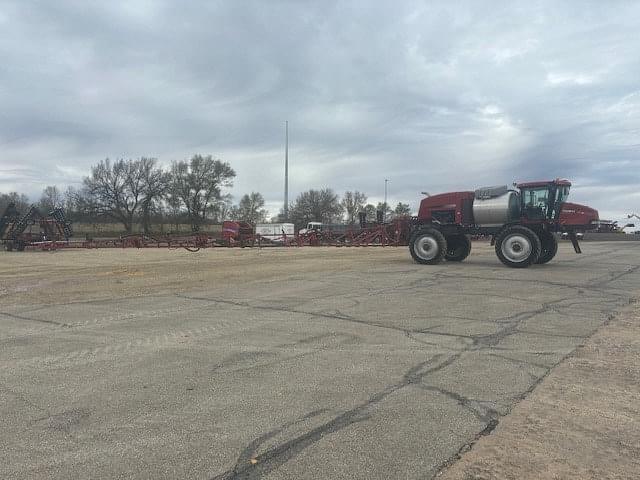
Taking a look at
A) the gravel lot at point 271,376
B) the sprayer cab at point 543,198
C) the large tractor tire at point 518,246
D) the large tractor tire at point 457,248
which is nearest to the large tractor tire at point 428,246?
the large tractor tire at point 457,248

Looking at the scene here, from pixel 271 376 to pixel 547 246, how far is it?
16386 mm

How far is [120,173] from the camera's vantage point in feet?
293

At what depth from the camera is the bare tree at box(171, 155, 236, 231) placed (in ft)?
302

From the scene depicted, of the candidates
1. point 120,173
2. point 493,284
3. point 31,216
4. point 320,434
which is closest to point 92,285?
point 493,284

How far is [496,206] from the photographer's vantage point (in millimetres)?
18453

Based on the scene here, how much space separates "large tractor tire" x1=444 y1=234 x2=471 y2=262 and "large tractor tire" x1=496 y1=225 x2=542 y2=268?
278 cm

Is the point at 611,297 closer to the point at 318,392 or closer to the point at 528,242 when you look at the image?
the point at 528,242

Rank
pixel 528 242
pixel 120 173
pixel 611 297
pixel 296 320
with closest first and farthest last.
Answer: pixel 296 320 → pixel 611 297 → pixel 528 242 → pixel 120 173

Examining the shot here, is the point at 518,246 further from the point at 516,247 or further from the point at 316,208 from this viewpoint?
the point at 316,208

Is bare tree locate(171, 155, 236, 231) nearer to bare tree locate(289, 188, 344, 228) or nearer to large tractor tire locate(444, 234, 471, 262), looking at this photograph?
bare tree locate(289, 188, 344, 228)

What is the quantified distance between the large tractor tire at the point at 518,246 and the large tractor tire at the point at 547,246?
1.40m

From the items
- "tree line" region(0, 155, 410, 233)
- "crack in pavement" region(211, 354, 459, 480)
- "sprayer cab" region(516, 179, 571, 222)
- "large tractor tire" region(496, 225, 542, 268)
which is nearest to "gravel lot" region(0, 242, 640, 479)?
"crack in pavement" region(211, 354, 459, 480)

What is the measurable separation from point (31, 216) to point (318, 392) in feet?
142

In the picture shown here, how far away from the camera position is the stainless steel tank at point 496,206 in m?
18.4
